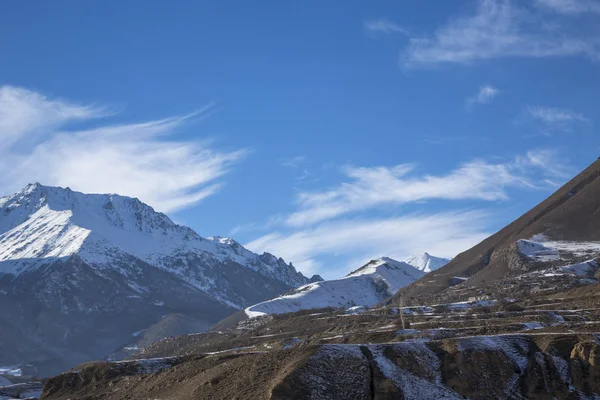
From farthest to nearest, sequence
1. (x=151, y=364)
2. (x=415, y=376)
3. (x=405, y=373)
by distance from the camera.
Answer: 1. (x=151, y=364)
2. (x=405, y=373)
3. (x=415, y=376)

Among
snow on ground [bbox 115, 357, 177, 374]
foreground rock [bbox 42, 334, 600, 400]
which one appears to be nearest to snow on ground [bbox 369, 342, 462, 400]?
foreground rock [bbox 42, 334, 600, 400]

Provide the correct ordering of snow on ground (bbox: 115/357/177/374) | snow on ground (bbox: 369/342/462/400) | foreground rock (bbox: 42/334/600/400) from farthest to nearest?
1. snow on ground (bbox: 115/357/177/374)
2. snow on ground (bbox: 369/342/462/400)
3. foreground rock (bbox: 42/334/600/400)

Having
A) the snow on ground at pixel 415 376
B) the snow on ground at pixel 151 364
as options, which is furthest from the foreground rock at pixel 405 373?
the snow on ground at pixel 151 364

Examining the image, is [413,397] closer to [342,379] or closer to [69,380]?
[342,379]

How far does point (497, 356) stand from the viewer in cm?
8806

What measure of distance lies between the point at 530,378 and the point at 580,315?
186 feet

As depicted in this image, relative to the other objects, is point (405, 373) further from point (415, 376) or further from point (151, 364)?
point (151, 364)

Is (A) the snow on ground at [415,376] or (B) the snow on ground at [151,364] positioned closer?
(A) the snow on ground at [415,376]

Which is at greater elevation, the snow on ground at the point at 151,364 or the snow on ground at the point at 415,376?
the snow on ground at the point at 151,364

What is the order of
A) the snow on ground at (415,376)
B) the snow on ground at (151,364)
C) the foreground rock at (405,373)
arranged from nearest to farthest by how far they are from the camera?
the foreground rock at (405,373) < the snow on ground at (415,376) < the snow on ground at (151,364)

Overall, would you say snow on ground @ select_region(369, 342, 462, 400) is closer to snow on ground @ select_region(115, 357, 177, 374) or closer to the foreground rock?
the foreground rock

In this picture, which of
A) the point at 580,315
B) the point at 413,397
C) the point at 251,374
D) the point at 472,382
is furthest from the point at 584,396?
the point at 580,315

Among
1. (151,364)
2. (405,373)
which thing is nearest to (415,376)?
(405,373)

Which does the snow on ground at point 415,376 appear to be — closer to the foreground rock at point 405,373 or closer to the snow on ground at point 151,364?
the foreground rock at point 405,373
